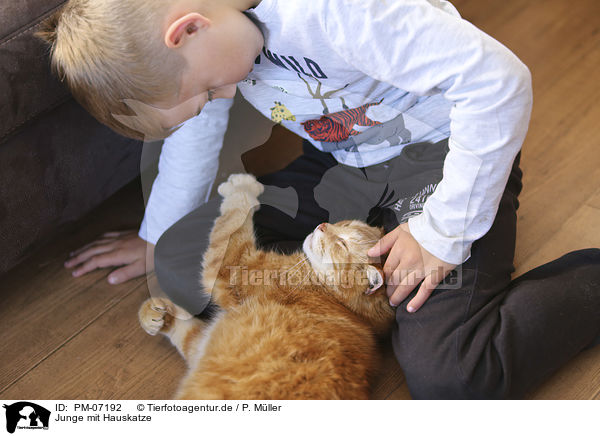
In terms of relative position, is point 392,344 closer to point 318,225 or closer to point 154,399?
point 318,225

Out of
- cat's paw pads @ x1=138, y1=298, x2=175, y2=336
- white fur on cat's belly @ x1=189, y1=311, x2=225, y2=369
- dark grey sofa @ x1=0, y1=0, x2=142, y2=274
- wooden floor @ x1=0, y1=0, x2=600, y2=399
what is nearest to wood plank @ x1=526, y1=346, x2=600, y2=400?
wooden floor @ x1=0, y1=0, x2=600, y2=399

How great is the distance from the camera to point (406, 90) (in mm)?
838

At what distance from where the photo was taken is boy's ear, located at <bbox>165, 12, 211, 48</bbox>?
72 cm

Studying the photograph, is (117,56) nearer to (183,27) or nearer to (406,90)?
(183,27)

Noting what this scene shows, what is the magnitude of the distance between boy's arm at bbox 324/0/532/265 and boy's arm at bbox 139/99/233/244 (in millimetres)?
345

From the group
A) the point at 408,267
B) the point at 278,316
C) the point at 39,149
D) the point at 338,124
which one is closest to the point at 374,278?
the point at 408,267

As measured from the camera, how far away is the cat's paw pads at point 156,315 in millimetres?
1029

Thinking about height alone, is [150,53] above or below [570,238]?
above
